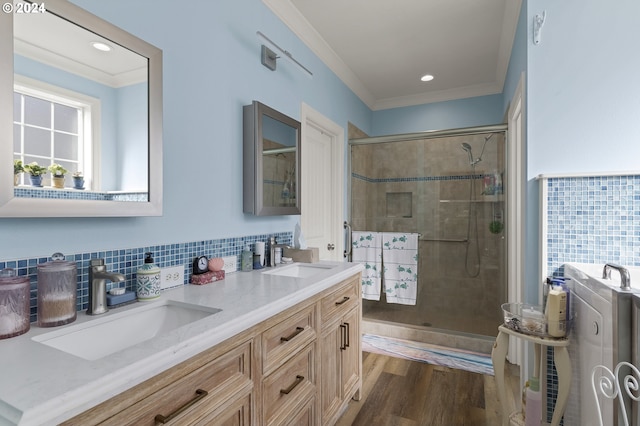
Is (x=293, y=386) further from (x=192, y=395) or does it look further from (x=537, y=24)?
(x=537, y=24)

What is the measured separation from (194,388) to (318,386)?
2.75 feet

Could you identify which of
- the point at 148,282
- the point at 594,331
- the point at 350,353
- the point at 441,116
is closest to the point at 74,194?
the point at 148,282

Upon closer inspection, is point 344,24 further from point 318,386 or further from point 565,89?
point 318,386

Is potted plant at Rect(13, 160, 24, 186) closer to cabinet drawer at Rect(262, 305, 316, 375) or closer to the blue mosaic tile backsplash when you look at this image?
cabinet drawer at Rect(262, 305, 316, 375)

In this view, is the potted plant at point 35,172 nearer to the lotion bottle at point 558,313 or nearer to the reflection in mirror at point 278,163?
the reflection in mirror at point 278,163

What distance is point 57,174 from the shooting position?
1066 millimetres

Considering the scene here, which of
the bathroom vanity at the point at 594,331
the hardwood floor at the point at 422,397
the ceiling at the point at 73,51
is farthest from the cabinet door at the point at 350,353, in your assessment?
the ceiling at the point at 73,51

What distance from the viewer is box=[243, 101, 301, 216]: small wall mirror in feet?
6.24

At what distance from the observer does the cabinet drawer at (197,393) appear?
764 mm

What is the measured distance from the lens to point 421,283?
3.20 metres

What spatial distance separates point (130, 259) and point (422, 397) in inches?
77.8

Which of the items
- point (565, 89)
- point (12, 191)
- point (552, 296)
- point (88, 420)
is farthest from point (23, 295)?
point (565, 89)

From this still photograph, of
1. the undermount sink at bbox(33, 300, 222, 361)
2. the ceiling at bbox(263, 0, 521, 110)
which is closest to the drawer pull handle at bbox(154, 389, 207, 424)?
the undermount sink at bbox(33, 300, 222, 361)

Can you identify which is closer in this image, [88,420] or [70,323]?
[88,420]
